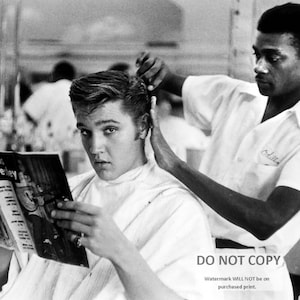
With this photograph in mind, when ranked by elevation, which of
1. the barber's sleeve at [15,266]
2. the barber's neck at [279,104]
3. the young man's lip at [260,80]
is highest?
the young man's lip at [260,80]

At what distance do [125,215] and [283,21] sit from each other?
862 millimetres

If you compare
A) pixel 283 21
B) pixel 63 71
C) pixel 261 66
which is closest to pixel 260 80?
pixel 261 66

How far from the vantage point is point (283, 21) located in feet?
6.18

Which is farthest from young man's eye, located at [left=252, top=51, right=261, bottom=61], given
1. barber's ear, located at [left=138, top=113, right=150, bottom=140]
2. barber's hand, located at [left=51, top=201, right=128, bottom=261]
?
barber's hand, located at [left=51, top=201, right=128, bottom=261]

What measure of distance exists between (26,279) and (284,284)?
933 mm

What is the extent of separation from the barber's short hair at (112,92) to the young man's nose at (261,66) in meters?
0.39

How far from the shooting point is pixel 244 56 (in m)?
1.97

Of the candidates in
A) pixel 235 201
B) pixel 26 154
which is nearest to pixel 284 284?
pixel 235 201

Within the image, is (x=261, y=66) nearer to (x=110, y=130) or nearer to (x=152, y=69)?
(x=152, y=69)

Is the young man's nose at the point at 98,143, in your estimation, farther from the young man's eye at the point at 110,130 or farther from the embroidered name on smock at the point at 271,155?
the embroidered name on smock at the point at 271,155

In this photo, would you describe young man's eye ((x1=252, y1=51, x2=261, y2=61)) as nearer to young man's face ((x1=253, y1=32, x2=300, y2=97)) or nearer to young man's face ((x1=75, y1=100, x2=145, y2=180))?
young man's face ((x1=253, y1=32, x2=300, y2=97))

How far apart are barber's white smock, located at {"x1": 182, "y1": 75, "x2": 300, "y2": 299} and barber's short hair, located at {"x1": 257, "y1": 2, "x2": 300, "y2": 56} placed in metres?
0.20

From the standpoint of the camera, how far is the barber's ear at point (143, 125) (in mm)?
1933

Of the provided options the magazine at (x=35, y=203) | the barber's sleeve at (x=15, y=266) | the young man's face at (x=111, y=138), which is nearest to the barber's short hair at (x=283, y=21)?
the young man's face at (x=111, y=138)
